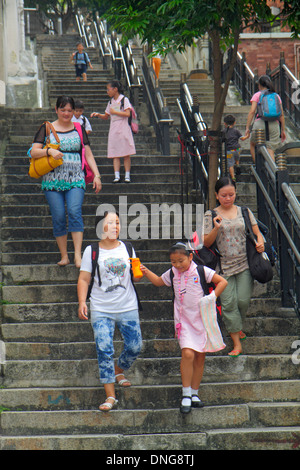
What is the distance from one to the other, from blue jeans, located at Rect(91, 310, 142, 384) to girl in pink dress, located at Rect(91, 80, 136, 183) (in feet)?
14.3

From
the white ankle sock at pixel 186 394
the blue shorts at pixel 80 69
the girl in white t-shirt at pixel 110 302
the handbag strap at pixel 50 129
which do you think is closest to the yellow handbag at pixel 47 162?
the handbag strap at pixel 50 129

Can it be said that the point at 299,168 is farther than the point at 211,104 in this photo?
No

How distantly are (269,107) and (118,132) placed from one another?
2191 mm

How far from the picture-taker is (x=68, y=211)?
8367 mm

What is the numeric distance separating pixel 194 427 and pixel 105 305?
4.21 feet

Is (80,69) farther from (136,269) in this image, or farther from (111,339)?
(111,339)

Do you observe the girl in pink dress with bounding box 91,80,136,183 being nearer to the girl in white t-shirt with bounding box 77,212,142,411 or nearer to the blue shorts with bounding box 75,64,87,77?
the girl in white t-shirt with bounding box 77,212,142,411

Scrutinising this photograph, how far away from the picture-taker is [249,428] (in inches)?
262

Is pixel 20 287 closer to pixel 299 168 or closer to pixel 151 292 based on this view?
pixel 151 292

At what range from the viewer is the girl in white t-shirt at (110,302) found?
6.52 metres

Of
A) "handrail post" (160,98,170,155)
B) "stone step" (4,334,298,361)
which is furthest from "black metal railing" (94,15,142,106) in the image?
"stone step" (4,334,298,361)

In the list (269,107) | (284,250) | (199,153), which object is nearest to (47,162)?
(284,250)

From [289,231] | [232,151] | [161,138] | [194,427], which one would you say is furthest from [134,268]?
[161,138]

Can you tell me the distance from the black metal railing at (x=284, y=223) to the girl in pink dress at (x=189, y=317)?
4.44 feet
